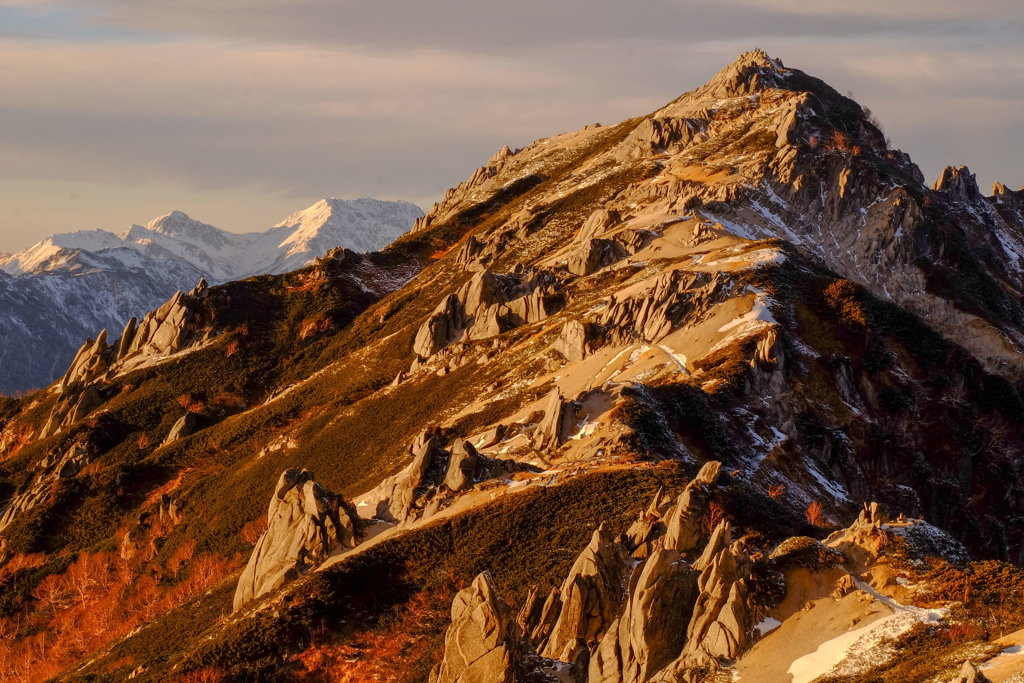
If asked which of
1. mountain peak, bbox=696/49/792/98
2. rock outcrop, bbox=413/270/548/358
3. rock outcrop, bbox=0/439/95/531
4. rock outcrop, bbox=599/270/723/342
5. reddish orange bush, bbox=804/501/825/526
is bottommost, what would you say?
reddish orange bush, bbox=804/501/825/526

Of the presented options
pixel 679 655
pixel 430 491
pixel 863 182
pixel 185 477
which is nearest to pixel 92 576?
pixel 185 477

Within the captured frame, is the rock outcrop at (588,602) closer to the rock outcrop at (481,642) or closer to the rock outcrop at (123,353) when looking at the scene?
the rock outcrop at (481,642)

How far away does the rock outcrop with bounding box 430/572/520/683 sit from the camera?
45.5 meters

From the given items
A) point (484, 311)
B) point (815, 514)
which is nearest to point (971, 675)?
point (815, 514)

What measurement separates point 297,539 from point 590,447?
851 inches

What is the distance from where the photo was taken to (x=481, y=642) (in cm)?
4634

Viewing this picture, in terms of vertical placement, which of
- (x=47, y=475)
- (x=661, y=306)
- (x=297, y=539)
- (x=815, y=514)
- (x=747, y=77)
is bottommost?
(x=815, y=514)

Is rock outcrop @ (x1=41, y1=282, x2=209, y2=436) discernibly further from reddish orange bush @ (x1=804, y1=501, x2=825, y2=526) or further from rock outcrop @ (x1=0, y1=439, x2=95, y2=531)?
reddish orange bush @ (x1=804, y1=501, x2=825, y2=526)

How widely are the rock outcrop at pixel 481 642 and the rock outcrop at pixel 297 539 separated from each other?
82.9 ft

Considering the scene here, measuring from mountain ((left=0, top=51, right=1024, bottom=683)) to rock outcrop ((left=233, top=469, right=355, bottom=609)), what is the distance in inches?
9.6

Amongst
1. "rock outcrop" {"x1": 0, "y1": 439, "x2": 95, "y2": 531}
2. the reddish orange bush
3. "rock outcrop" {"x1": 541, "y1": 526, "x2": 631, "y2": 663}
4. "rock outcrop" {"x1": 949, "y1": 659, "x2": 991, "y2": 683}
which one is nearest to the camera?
"rock outcrop" {"x1": 949, "y1": 659, "x2": 991, "y2": 683}

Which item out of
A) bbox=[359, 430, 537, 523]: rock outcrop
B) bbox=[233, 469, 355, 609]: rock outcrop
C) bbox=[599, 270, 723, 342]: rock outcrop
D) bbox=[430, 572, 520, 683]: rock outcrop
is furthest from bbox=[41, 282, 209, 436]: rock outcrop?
bbox=[430, 572, 520, 683]: rock outcrop

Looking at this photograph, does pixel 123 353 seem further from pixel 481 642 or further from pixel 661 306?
pixel 481 642

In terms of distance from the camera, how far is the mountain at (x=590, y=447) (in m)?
48.0
